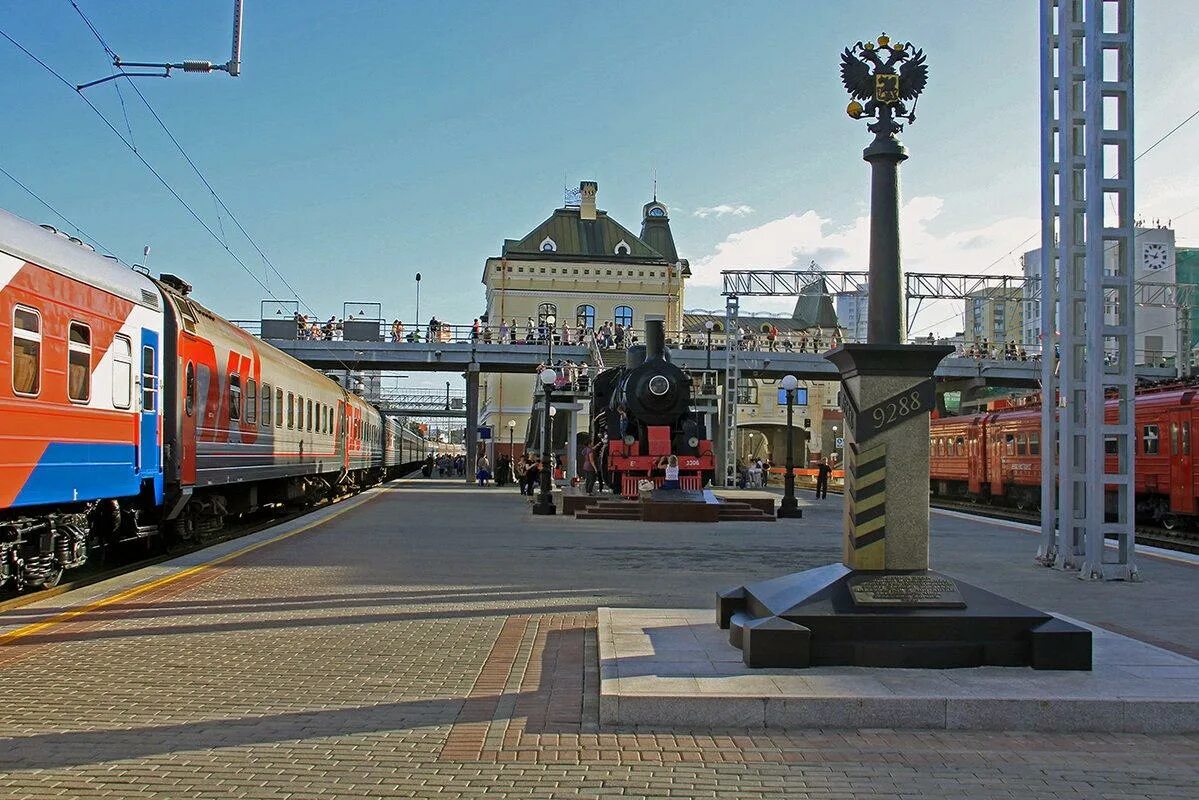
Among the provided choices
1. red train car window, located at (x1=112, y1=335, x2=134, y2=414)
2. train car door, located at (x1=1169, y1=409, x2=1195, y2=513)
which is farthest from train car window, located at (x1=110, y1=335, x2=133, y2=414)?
train car door, located at (x1=1169, y1=409, x2=1195, y2=513)

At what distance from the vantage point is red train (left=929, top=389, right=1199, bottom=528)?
67.1 feet

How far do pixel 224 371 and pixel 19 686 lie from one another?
32.2 ft

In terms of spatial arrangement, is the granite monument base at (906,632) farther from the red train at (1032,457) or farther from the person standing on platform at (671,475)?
the person standing on platform at (671,475)

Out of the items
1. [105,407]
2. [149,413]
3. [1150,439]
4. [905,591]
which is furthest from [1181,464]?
[105,407]

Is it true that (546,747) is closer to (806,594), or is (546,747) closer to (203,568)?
(806,594)

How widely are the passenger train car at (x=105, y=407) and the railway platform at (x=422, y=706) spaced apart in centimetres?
79

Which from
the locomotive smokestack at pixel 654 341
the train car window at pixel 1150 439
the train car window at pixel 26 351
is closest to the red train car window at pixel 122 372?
the train car window at pixel 26 351

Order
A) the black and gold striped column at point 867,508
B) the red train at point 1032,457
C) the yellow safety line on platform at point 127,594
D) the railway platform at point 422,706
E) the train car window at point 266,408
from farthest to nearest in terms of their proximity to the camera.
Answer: the red train at point 1032,457
the train car window at point 266,408
the yellow safety line on platform at point 127,594
the black and gold striped column at point 867,508
the railway platform at point 422,706

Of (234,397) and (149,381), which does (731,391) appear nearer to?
(234,397)

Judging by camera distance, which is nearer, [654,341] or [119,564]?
[119,564]

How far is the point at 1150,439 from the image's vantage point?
21797 mm

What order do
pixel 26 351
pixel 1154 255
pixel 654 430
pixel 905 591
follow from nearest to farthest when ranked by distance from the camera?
pixel 905 591 < pixel 26 351 < pixel 654 430 < pixel 1154 255

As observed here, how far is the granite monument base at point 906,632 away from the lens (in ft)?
22.4

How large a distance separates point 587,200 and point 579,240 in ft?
11.3
